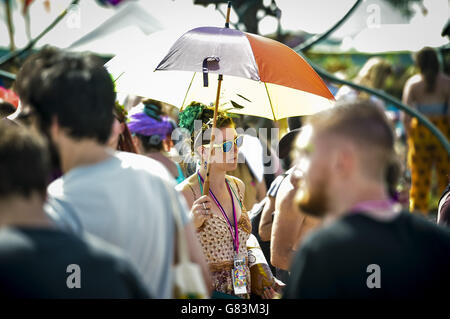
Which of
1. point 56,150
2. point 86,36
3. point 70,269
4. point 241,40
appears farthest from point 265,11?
point 70,269

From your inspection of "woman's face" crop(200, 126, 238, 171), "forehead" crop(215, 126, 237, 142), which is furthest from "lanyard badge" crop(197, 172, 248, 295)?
"forehead" crop(215, 126, 237, 142)

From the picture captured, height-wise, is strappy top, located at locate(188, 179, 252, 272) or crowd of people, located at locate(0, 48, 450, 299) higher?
crowd of people, located at locate(0, 48, 450, 299)

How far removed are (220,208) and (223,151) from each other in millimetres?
368

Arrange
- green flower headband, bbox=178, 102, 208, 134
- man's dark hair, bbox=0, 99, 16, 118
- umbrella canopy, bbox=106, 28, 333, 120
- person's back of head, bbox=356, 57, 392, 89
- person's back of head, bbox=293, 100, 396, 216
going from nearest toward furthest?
person's back of head, bbox=293, 100, 396, 216 < umbrella canopy, bbox=106, 28, 333, 120 < green flower headband, bbox=178, 102, 208, 134 < man's dark hair, bbox=0, 99, 16, 118 < person's back of head, bbox=356, 57, 392, 89

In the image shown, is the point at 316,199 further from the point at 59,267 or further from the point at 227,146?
the point at 227,146

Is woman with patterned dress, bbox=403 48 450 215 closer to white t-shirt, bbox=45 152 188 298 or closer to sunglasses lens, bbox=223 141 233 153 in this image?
sunglasses lens, bbox=223 141 233 153

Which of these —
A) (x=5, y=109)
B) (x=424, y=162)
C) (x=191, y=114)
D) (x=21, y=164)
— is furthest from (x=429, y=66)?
(x=21, y=164)

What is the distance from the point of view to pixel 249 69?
4.05 meters

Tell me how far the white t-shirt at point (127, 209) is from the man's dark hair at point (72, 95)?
0.47 ft

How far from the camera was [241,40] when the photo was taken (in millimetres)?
4211

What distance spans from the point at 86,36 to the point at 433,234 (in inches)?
254

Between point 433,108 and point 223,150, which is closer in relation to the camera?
point 223,150

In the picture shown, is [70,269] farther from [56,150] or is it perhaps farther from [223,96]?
[223,96]

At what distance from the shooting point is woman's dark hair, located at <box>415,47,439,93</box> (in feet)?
25.0
